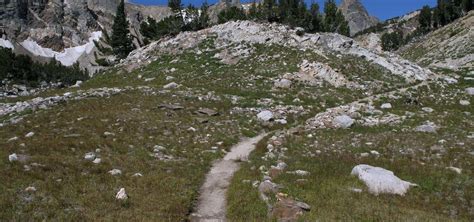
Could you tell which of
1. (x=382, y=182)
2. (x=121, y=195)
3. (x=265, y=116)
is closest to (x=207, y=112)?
(x=265, y=116)

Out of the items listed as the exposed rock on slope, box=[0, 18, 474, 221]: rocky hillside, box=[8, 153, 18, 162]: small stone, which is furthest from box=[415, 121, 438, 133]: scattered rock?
box=[8, 153, 18, 162]: small stone

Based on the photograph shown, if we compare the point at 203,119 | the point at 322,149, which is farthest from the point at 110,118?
the point at 322,149

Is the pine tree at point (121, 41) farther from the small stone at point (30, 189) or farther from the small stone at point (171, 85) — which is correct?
the small stone at point (30, 189)

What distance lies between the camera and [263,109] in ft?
118

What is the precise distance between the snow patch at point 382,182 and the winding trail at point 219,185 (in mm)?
5777

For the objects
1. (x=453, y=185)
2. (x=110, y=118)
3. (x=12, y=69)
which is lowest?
(x=12, y=69)

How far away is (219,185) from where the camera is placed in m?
18.9

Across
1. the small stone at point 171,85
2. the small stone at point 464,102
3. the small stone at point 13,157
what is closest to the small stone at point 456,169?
the small stone at point 13,157

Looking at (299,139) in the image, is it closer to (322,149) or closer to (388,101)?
(322,149)

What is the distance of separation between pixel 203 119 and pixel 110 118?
6.45 meters

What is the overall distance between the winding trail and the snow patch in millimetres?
5777

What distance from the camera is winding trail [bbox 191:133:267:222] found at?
50.8ft

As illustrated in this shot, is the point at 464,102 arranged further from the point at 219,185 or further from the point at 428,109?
the point at 219,185

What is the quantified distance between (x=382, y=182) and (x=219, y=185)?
6.86m
